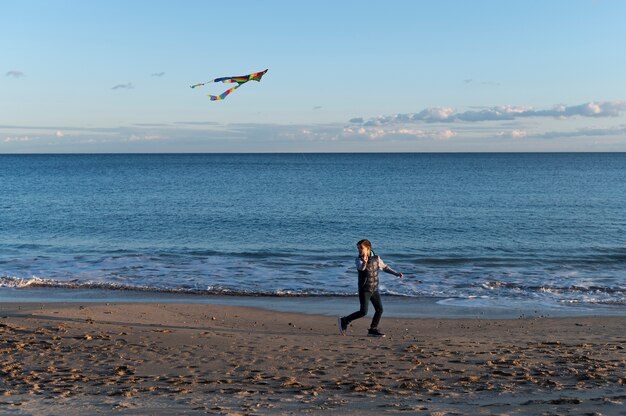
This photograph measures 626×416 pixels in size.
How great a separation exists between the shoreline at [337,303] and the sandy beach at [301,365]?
1.12 metres

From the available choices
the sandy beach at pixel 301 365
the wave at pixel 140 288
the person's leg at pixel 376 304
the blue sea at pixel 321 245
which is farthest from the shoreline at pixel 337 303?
the person's leg at pixel 376 304

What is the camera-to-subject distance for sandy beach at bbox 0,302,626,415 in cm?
778

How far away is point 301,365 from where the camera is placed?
32.6 feet

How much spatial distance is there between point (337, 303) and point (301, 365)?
7.27 m

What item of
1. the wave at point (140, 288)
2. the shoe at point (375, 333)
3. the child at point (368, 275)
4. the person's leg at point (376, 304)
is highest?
the child at point (368, 275)

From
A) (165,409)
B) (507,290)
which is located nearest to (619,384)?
(165,409)

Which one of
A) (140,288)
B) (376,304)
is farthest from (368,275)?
(140,288)

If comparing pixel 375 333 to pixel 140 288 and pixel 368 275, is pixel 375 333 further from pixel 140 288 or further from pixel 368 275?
pixel 140 288

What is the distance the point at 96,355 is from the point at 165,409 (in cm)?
337

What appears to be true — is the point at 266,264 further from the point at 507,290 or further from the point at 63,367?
the point at 63,367

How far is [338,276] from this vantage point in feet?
69.8

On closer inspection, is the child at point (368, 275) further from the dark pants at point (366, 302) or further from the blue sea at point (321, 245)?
the blue sea at point (321, 245)

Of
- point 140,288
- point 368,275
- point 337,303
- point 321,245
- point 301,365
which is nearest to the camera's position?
point 301,365

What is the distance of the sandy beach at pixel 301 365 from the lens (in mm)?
7777
